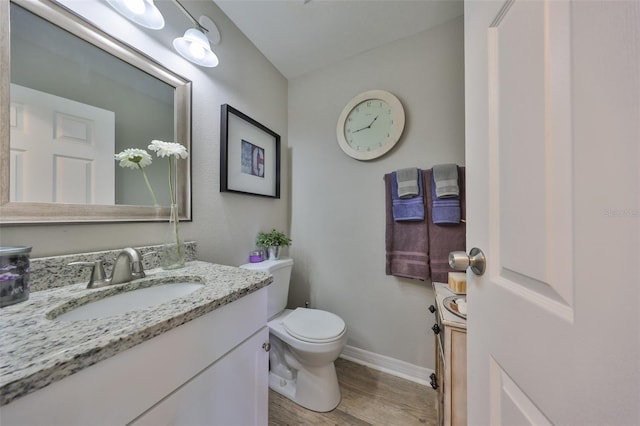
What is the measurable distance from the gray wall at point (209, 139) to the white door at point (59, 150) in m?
0.12

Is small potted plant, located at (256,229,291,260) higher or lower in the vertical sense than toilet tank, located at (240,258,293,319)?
higher

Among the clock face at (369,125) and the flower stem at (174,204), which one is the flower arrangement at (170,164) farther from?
the clock face at (369,125)

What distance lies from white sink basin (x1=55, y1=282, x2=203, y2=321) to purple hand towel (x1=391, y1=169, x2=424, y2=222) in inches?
46.1

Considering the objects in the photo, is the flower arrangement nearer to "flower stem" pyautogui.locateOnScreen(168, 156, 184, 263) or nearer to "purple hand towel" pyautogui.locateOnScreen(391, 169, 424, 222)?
"flower stem" pyautogui.locateOnScreen(168, 156, 184, 263)

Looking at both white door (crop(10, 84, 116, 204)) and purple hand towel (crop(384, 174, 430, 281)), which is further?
purple hand towel (crop(384, 174, 430, 281))

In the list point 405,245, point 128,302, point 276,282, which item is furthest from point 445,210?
point 128,302

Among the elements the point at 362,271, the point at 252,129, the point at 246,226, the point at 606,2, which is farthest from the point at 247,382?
the point at 252,129

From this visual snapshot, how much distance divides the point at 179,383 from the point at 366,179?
55.6 inches

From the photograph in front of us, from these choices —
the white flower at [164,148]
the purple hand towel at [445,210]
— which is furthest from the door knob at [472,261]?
the white flower at [164,148]

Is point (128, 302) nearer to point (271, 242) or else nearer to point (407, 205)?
point (271, 242)

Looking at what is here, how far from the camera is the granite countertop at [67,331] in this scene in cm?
33

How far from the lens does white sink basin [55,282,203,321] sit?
24.3 inches

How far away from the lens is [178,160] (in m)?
1.04

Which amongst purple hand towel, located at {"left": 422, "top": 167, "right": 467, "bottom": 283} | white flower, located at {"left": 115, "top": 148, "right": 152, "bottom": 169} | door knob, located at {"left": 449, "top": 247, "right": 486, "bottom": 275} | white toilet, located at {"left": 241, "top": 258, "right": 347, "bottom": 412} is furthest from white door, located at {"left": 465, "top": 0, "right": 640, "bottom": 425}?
Answer: white flower, located at {"left": 115, "top": 148, "right": 152, "bottom": 169}
